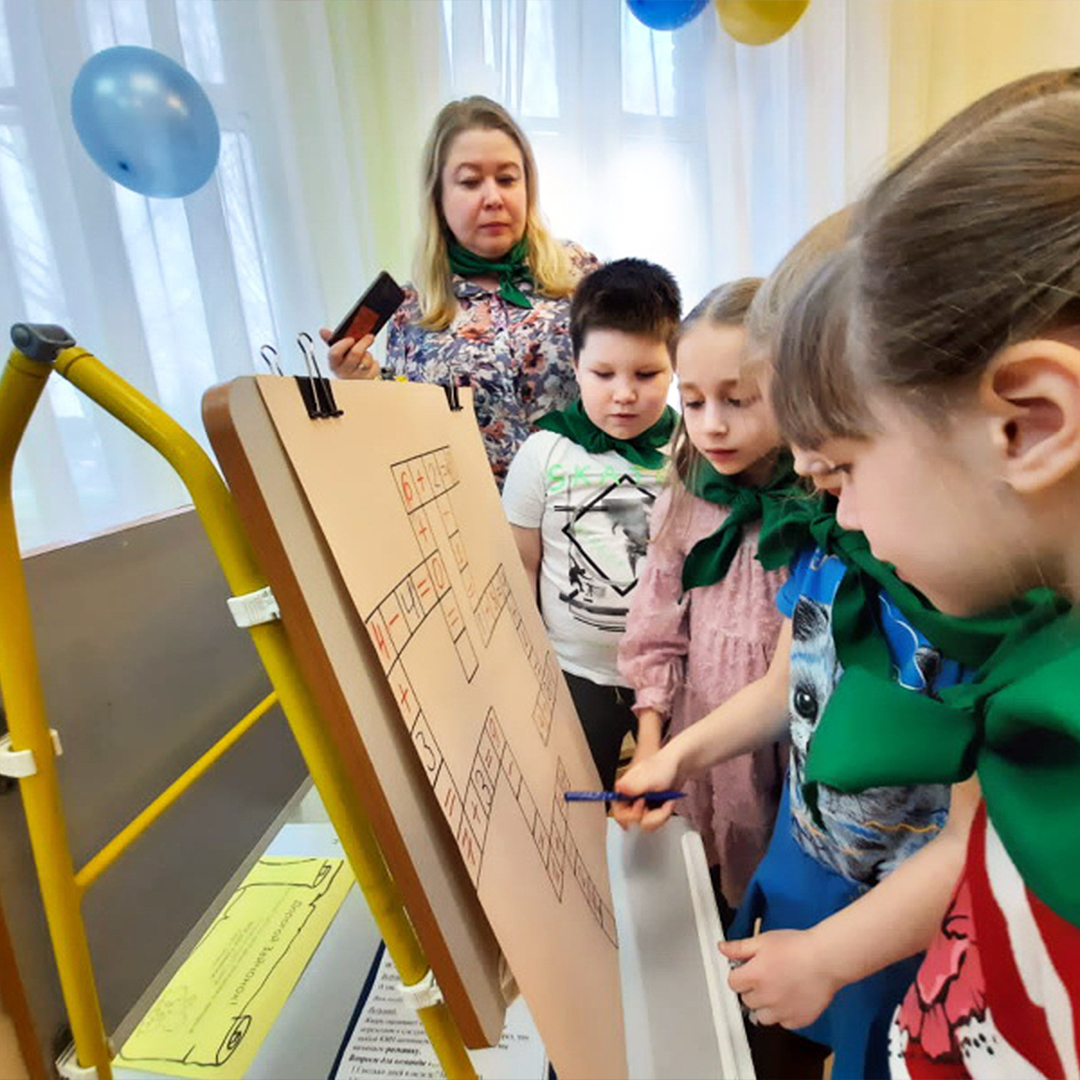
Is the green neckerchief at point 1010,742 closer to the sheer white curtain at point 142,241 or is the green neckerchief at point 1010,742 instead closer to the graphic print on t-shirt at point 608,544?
the graphic print on t-shirt at point 608,544

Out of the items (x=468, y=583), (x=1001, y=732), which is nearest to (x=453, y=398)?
(x=468, y=583)

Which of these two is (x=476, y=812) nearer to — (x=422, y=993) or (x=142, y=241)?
(x=422, y=993)

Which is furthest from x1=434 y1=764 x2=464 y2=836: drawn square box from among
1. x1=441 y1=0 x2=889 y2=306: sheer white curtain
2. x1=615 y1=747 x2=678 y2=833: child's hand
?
x1=441 y1=0 x2=889 y2=306: sheer white curtain

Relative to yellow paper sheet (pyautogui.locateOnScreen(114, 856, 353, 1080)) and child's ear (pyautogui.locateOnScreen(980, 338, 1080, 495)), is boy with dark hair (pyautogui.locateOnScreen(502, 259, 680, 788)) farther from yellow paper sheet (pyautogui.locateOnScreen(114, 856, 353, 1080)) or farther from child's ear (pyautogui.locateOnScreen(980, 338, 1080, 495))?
child's ear (pyautogui.locateOnScreen(980, 338, 1080, 495))

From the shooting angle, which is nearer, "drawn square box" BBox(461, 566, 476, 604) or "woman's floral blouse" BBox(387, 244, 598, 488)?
"drawn square box" BBox(461, 566, 476, 604)

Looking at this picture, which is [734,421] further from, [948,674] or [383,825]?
[383,825]

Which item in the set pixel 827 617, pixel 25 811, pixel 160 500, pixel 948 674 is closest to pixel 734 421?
pixel 827 617

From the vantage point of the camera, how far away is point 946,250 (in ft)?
0.90

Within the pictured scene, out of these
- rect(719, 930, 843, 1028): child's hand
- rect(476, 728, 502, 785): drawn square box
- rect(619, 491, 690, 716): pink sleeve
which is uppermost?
rect(476, 728, 502, 785): drawn square box

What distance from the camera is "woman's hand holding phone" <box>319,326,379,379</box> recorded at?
91 cm

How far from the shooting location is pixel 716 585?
0.89 metres

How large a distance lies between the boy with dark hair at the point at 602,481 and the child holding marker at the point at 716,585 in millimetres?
131

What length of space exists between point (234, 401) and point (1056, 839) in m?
0.39

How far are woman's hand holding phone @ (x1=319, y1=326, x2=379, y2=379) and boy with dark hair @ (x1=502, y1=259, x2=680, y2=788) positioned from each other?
296 millimetres
